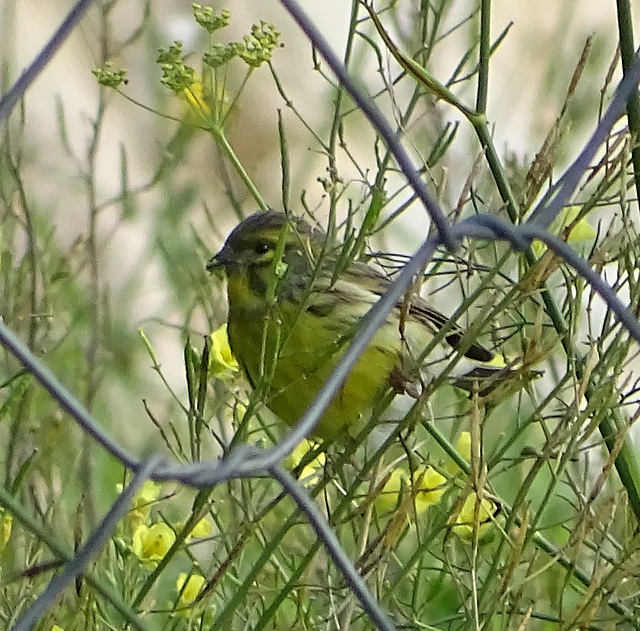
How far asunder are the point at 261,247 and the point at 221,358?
231 millimetres

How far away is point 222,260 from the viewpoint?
102cm

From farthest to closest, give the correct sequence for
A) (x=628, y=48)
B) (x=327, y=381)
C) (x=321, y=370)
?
(x=321, y=370), (x=628, y=48), (x=327, y=381)

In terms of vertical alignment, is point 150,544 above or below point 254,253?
below

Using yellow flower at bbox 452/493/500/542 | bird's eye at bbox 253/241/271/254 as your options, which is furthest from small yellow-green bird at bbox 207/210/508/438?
yellow flower at bbox 452/493/500/542

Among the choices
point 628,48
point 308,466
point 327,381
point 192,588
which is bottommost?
point 192,588

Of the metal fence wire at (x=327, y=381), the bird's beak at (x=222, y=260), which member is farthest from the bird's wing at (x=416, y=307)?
the metal fence wire at (x=327, y=381)

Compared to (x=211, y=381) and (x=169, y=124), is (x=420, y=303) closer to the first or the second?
(x=211, y=381)

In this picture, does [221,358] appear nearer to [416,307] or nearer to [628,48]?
[416,307]

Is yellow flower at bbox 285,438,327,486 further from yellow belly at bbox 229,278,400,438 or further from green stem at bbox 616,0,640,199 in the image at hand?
green stem at bbox 616,0,640,199

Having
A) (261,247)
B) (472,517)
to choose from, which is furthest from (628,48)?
(261,247)

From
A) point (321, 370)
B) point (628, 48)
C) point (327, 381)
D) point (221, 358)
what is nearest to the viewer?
point (327, 381)

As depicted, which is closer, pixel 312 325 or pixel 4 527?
pixel 4 527

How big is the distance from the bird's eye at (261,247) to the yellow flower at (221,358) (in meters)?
0.15

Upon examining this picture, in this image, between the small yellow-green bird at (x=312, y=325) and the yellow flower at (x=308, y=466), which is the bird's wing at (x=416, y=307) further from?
the yellow flower at (x=308, y=466)
